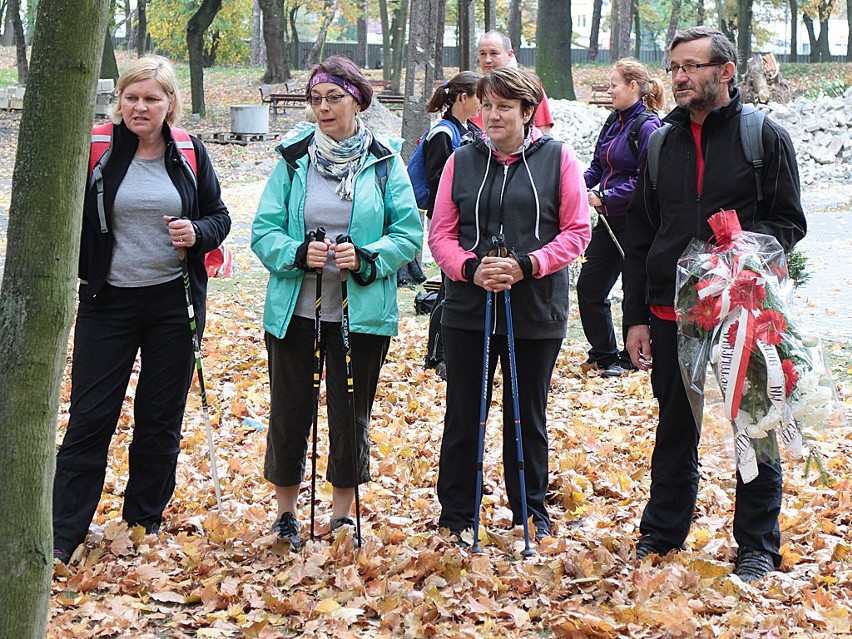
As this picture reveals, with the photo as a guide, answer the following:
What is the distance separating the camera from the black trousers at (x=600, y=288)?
841cm

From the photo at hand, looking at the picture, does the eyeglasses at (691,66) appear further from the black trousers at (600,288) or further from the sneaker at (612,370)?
the sneaker at (612,370)

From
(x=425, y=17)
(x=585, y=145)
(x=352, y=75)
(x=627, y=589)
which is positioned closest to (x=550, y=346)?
(x=627, y=589)

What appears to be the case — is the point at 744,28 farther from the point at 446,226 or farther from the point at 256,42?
the point at 446,226

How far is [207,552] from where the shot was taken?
4863 mm

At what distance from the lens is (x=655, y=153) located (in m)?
4.75

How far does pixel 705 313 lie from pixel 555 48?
29.6 meters

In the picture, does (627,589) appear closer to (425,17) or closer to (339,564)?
(339,564)

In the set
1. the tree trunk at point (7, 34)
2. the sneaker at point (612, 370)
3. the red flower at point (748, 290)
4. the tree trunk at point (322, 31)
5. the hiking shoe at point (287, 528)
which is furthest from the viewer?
the tree trunk at point (7, 34)

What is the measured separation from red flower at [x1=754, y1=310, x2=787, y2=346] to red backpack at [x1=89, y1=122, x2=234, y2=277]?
2470 millimetres

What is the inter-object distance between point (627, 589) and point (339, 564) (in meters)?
1.22

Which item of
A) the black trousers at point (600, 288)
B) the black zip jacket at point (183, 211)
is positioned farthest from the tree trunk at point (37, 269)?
the black trousers at point (600, 288)

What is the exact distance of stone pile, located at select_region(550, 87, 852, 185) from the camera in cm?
2370

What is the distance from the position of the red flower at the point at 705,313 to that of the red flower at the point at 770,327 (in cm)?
17

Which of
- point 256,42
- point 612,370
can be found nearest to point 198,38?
point 256,42
